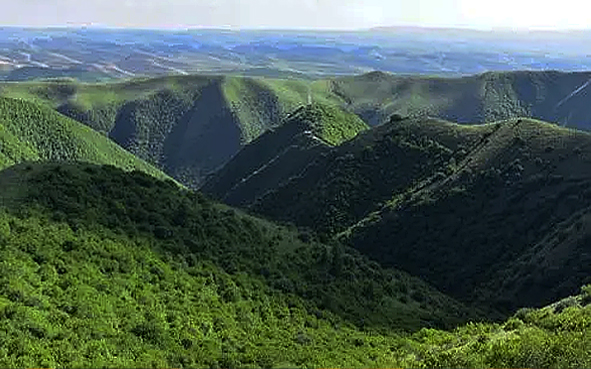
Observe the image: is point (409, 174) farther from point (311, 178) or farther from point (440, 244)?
point (440, 244)

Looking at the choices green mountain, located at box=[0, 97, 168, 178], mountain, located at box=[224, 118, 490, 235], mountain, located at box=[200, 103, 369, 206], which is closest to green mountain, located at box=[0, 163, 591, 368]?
mountain, located at box=[224, 118, 490, 235]

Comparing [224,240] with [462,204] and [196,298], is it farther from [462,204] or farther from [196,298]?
[462,204]

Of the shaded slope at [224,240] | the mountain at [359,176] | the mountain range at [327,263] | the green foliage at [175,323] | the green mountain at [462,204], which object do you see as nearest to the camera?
the green foliage at [175,323]

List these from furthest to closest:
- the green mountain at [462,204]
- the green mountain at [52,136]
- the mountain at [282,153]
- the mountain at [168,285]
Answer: the green mountain at [52,136] < the mountain at [282,153] < the green mountain at [462,204] < the mountain at [168,285]

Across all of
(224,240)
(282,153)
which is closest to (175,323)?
(224,240)

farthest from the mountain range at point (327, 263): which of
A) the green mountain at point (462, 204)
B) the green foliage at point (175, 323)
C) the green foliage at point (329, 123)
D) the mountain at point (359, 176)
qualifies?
the green foliage at point (329, 123)

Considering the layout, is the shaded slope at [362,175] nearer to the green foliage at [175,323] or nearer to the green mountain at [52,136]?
the green foliage at [175,323]
